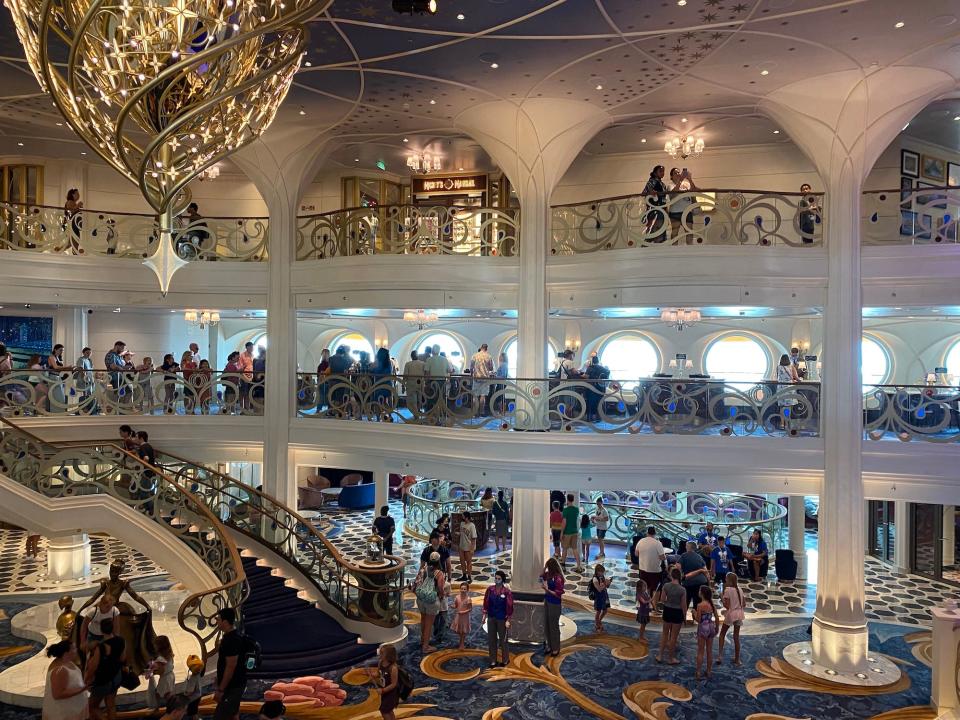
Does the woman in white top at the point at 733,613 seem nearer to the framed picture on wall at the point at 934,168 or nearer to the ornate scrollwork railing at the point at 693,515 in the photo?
the ornate scrollwork railing at the point at 693,515

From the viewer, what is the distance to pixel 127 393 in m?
14.2

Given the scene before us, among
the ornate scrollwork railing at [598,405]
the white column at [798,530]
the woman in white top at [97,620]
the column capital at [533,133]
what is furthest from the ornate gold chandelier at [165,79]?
the white column at [798,530]

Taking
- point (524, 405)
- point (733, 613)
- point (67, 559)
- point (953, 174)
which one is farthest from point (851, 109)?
point (67, 559)

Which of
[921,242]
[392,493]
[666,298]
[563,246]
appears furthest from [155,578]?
[921,242]

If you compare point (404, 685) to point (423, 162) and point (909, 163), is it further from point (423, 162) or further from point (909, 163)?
point (909, 163)

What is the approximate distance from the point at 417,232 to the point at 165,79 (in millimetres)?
10607

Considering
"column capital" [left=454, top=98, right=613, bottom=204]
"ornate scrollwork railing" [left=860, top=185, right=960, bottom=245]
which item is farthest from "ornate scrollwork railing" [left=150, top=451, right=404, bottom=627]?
"ornate scrollwork railing" [left=860, top=185, right=960, bottom=245]

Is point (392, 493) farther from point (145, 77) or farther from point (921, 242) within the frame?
point (145, 77)

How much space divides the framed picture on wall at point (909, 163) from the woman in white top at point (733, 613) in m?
9.23

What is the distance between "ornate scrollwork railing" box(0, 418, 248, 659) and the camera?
36.6ft

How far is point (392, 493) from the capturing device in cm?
2258

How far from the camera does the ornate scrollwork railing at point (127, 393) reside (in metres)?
13.2

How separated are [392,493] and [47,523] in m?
12.1

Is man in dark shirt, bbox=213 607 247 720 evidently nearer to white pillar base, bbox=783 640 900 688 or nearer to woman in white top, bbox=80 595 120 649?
woman in white top, bbox=80 595 120 649
